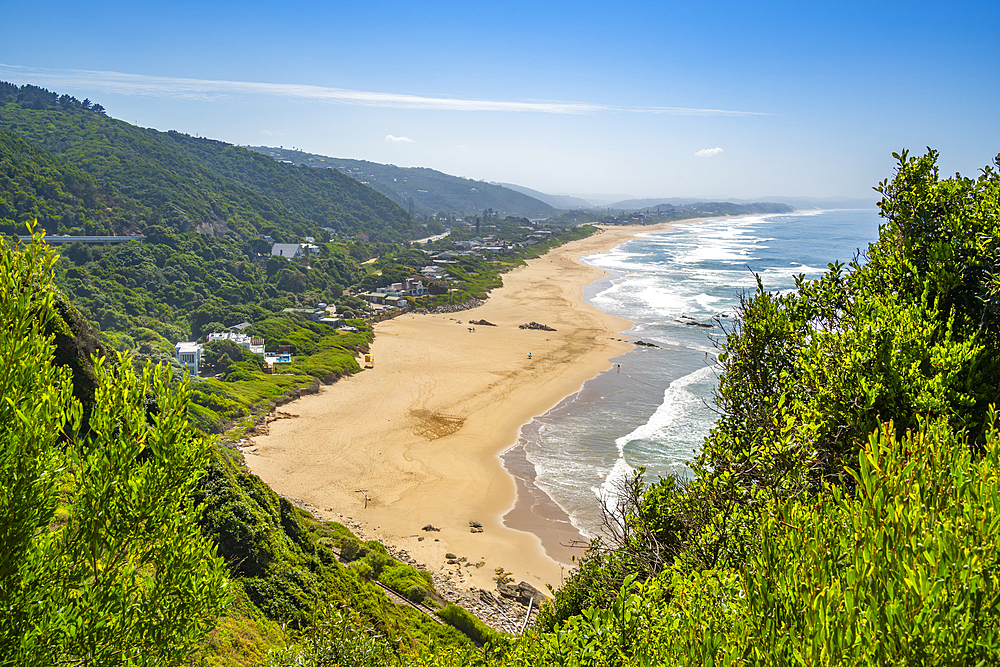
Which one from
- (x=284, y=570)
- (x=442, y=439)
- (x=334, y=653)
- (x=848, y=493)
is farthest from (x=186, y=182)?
(x=848, y=493)

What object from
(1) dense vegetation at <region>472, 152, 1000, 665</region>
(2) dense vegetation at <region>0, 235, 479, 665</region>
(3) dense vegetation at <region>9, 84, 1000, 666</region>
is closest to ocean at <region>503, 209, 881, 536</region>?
(1) dense vegetation at <region>472, 152, 1000, 665</region>

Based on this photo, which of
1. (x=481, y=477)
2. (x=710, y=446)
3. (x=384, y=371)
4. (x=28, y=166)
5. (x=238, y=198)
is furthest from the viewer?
(x=238, y=198)

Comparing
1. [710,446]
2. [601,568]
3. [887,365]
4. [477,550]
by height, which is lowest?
[477,550]

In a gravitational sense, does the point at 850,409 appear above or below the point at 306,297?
above

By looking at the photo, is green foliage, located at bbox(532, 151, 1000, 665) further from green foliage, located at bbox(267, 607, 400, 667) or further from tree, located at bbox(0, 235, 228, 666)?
tree, located at bbox(0, 235, 228, 666)

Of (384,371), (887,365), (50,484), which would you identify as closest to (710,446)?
(887,365)

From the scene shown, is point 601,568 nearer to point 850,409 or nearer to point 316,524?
point 850,409
